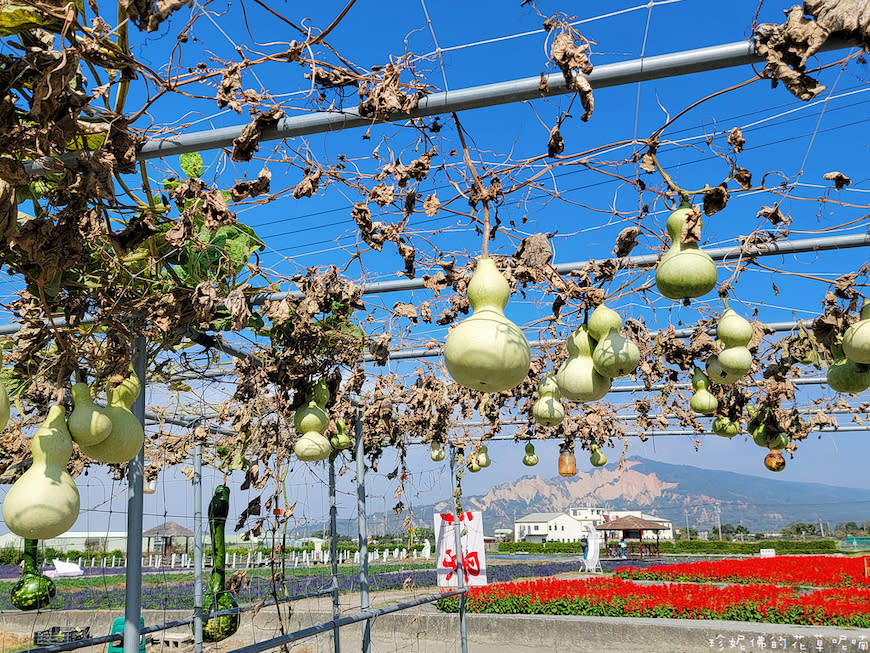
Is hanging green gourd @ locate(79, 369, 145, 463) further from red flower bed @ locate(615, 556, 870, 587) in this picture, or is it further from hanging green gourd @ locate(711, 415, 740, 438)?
red flower bed @ locate(615, 556, 870, 587)

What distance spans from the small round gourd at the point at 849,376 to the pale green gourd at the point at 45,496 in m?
4.16

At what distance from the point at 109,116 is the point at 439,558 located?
23.5 ft

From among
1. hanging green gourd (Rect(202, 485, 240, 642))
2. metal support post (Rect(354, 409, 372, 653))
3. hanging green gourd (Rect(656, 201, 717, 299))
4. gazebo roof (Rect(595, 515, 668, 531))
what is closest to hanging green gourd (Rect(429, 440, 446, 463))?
metal support post (Rect(354, 409, 372, 653))

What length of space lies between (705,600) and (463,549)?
4832mm

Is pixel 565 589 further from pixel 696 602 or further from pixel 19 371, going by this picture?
pixel 19 371

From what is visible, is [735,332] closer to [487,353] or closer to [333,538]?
[487,353]

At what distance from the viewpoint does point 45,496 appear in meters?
2.26

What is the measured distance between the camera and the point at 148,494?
28.7 ft

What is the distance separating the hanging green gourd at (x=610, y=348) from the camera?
3018 mm

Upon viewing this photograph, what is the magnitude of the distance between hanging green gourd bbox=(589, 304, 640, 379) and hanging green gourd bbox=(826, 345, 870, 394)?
1935mm

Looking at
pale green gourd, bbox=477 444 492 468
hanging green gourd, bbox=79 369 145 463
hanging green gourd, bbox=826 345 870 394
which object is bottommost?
hanging green gourd, bbox=79 369 145 463

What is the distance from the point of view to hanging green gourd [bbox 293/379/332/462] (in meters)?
4.18

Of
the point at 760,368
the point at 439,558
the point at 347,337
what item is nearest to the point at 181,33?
the point at 347,337

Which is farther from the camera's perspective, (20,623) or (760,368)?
(20,623)
